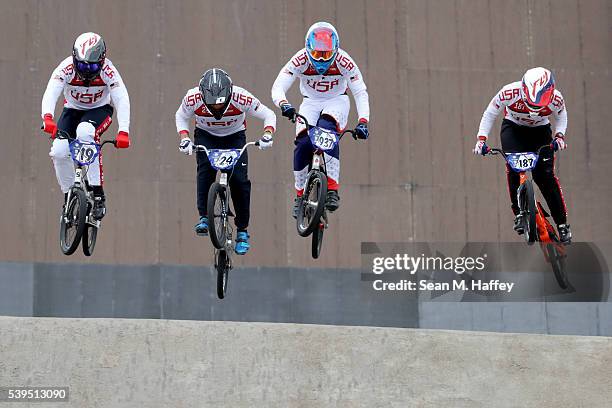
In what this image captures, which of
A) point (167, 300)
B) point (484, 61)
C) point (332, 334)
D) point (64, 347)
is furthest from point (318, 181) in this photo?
point (484, 61)

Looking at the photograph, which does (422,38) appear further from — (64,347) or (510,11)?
(64,347)

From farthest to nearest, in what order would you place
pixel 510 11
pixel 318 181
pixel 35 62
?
1. pixel 510 11
2. pixel 35 62
3. pixel 318 181

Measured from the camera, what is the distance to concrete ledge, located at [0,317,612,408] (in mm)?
20375

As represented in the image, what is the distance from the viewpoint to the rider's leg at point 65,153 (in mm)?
19337

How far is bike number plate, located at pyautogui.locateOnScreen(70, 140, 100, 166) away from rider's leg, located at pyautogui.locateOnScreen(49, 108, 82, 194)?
0.24 meters

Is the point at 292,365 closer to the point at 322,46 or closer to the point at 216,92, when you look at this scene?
the point at 216,92

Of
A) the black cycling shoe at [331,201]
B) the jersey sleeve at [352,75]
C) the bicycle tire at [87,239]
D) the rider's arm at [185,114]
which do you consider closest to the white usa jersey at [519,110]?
the jersey sleeve at [352,75]

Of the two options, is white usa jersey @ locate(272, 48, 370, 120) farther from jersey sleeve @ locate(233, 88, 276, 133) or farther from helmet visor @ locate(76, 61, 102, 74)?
helmet visor @ locate(76, 61, 102, 74)

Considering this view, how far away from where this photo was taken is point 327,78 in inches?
771

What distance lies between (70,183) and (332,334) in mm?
4611

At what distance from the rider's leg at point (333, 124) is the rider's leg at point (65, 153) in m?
3.48

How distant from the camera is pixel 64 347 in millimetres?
20438

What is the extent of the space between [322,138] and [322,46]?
1281 millimetres

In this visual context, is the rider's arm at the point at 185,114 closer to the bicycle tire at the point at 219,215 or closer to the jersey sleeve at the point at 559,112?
the bicycle tire at the point at 219,215
